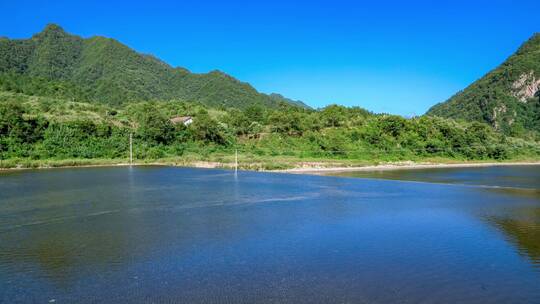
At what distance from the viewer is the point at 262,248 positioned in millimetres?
7395

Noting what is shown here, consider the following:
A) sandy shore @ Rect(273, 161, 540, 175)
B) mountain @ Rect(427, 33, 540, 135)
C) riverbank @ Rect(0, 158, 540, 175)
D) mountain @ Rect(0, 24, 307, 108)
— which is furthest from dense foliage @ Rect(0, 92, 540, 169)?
mountain @ Rect(427, 33, 540, 135)

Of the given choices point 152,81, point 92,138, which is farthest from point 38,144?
point 152,81

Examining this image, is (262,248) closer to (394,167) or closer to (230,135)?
(394,167)

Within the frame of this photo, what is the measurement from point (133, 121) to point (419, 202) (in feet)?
99.7

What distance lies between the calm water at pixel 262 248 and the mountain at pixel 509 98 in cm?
6014

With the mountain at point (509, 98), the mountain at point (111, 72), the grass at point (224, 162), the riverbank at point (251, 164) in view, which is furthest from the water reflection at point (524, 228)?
the mountain at point (509, 98)

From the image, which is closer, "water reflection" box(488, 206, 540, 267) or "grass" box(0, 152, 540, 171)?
"water reflection" box(488, 206, 540, 267)

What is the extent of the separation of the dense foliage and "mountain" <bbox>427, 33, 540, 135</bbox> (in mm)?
25733

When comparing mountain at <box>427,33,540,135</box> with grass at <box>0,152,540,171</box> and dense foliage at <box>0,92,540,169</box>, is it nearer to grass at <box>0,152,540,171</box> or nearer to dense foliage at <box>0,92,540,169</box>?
dense foliage at <box>0,92,540,169</box>

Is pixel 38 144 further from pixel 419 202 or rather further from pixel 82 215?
pixel 419 202

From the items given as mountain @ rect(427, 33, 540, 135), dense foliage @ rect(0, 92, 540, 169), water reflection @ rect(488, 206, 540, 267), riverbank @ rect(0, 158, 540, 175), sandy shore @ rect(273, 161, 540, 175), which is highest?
mountain @ rect(427, 33, 540, 135)

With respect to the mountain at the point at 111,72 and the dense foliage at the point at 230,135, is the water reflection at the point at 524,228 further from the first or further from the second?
the mountain at the point at 111,72

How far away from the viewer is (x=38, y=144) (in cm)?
2848

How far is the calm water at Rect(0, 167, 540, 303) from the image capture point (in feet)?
17.5
